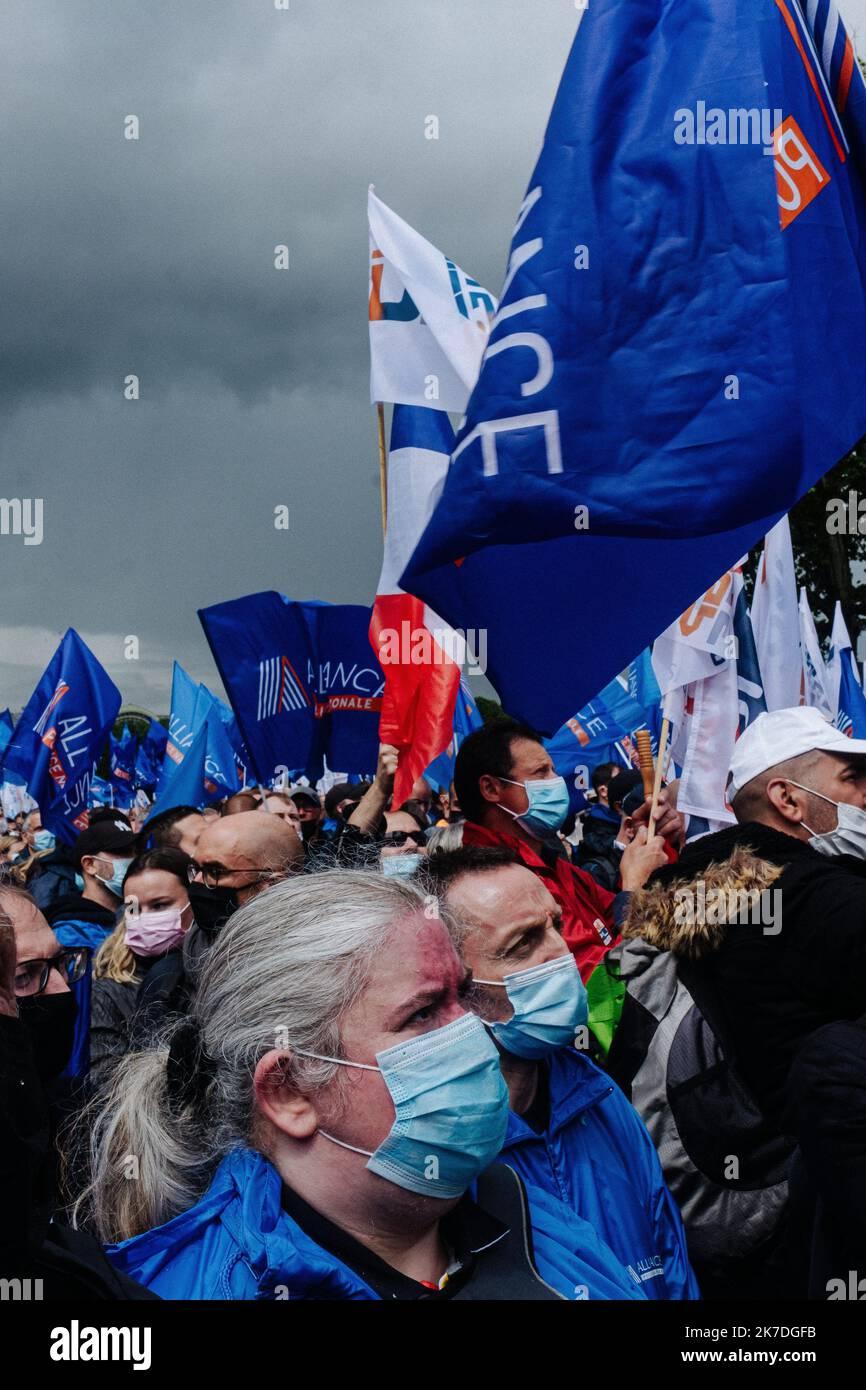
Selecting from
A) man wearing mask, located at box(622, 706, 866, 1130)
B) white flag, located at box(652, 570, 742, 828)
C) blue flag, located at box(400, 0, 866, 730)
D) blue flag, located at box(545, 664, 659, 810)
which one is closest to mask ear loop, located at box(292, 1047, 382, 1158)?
man wearing mask, located at box(622, 706, 866, 1130)

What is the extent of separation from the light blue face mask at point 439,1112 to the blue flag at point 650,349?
154 centimetres

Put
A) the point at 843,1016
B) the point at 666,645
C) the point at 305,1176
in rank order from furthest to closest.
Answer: the point at 666,645 < the point at 843,1016 < the point at 305,1176

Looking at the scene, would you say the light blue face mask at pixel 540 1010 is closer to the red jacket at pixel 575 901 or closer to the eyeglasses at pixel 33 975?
the eyeglasses at pixel 33 975

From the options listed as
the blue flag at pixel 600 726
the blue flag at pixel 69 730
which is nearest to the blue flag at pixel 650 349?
the blue flag at pixel 600 726

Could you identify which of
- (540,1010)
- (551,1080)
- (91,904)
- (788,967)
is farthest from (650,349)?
(91,904)

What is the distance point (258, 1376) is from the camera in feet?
6.45

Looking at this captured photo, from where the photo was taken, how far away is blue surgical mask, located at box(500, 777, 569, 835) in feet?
16.6

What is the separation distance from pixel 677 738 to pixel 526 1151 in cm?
408

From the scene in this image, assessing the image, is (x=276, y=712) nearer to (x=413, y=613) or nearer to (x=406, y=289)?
(x=413, y=613)

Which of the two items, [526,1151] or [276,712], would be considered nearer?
[526,1151]

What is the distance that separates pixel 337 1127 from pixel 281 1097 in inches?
3.9

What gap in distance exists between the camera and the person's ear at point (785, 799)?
11.7 ft

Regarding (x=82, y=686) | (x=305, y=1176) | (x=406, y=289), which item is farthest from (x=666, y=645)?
(x=82, y=686)

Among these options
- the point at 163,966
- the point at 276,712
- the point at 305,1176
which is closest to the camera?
the point at 305,1176
